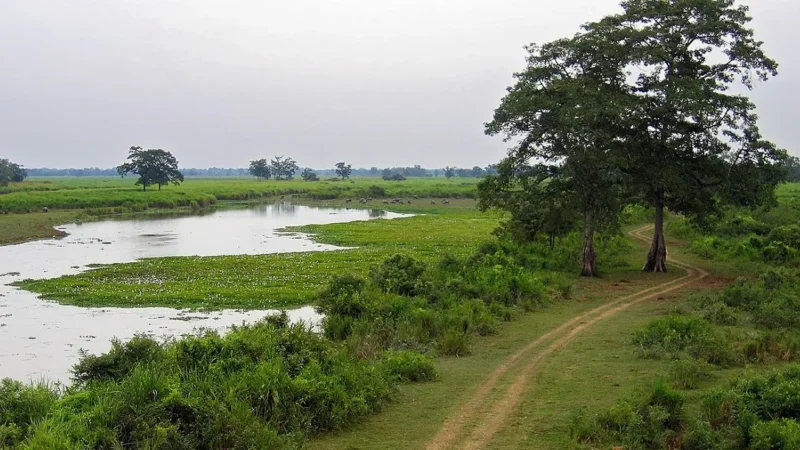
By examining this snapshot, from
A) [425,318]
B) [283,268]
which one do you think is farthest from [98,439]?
[283,268]

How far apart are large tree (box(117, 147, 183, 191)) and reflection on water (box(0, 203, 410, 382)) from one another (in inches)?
1140

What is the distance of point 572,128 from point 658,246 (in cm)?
770

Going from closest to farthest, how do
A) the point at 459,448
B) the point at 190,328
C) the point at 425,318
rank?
the point at 459,448
the point at 425,318
the point at 190,328

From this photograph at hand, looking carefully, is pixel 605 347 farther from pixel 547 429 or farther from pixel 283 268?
pixel 283 268

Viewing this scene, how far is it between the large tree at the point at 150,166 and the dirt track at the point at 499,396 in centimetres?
9127

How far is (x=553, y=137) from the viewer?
88.7 feet

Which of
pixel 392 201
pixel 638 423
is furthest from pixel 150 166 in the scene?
pixel 638 423

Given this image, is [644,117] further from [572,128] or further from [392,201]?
[392,201]

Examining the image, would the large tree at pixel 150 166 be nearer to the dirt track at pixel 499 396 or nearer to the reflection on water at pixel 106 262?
the reflection on water at pixel 106 262

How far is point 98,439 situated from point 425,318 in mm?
10664

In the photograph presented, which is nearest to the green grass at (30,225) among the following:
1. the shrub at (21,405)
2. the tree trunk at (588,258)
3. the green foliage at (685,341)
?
the tree trunk at (588,258)

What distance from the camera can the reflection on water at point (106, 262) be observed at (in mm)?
19203

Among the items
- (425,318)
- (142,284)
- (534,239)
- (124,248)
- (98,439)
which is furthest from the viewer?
(124,248)

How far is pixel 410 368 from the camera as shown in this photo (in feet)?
44.0
